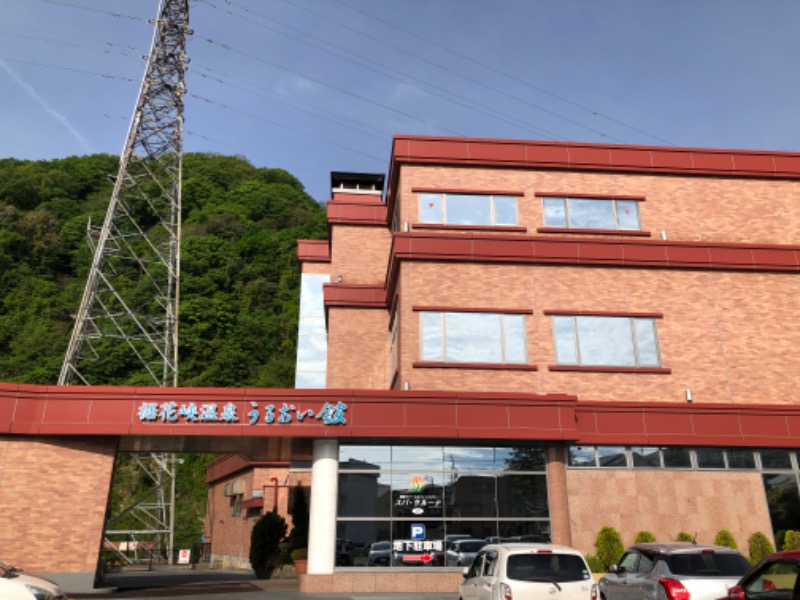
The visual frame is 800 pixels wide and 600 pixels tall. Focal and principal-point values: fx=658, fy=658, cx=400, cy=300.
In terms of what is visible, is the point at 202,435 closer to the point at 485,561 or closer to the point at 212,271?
the point at 485,561

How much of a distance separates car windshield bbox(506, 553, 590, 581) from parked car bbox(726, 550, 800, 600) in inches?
110

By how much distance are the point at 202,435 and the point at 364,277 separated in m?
11.9

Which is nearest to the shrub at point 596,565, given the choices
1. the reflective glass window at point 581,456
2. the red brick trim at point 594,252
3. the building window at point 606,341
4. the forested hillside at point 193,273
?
the reflective glass window at point 581,456

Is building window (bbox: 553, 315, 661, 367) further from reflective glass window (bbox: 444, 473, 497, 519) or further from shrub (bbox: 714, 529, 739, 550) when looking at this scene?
shrub (bbox: 714, 529, 739, 550)

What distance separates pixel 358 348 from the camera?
2636cm

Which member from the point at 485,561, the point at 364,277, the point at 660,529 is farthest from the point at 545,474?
the point at 364,277

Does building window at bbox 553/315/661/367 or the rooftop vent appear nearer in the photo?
building window at bbox 553/315/661/367

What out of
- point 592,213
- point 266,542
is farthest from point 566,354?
point 266,542

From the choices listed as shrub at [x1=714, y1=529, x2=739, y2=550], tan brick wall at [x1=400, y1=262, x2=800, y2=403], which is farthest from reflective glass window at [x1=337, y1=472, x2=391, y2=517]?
shrub at [x1=714, y1=529, x2=739, y2=550]

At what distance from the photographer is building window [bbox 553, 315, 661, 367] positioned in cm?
2133

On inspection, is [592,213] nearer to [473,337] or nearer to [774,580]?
[473,337]

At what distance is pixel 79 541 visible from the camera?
56.1 feet

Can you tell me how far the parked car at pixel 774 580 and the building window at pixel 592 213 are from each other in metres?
16.7

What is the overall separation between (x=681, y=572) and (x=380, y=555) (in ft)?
31.5
